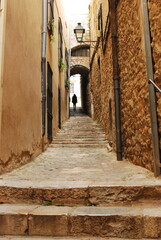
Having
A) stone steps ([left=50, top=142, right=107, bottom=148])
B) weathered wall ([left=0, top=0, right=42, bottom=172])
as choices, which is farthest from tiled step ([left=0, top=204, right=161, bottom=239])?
stone steps ([left=50, top=142, right=107, bottom=148])

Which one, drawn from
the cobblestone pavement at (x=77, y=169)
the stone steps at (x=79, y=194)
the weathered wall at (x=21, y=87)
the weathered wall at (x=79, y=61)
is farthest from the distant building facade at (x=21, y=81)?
the weathered wall at (x=79, y=61)

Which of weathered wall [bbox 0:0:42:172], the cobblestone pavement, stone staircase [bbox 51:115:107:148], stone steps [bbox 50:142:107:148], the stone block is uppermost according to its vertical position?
weathered wall [bbox 0:0:42:172]

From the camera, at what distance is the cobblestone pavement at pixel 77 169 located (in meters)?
2.63

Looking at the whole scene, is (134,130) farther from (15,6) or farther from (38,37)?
(38,37)

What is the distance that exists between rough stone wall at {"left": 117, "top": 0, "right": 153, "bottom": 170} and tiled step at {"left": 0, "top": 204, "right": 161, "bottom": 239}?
1.28m

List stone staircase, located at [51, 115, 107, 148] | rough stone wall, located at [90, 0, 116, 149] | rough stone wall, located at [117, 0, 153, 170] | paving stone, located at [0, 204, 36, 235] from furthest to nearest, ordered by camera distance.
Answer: stone staircase, located at [51, 115, 107, 148]
rough stone wall, located at [90, 0, 116, 149]
rough stone wall, located at [117, 0, 153, 170]
paving stone, located at [0, 204, 36, 235]

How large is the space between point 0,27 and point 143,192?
10.6 feet

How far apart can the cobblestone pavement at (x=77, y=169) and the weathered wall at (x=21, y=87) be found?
0.37 metres

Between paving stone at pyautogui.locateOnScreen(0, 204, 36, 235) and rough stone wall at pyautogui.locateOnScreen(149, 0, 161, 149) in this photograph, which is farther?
rough stone wall at pyautogui.locateOnScreen(149, 0, 161, 149)

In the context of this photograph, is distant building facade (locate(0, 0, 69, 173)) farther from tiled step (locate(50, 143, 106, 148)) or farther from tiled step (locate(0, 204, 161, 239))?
tiled step (locate(0, 204, 161, 239))

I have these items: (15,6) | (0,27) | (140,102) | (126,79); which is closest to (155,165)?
(140,102)

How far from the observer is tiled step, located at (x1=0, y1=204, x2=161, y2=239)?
1.88 metres

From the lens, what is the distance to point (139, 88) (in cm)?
354

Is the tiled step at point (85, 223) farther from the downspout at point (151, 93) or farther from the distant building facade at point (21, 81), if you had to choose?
the distant building facade at point (21, 81)
